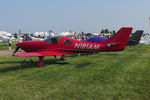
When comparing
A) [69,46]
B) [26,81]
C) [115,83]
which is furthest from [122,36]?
[26,81]

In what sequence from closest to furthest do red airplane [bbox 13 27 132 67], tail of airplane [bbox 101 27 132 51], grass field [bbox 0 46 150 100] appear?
grass field [bbox 0 46 150 100], tail of airplane [bbox 101 27 132 51], red airplane [bbox 13 27 132 67]

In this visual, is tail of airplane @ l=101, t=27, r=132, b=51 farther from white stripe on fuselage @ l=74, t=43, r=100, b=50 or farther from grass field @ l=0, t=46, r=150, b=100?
grass field @ l=0, t=46, r=150, b=100

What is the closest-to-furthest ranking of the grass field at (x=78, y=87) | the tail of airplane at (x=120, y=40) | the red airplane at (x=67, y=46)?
1. the grass field at (x=78, y=87)
2. the tail of airplane at (x=120, y=40)
3. the red airplane at (x=67, y=46)

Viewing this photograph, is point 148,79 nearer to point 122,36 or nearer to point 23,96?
point 122,36

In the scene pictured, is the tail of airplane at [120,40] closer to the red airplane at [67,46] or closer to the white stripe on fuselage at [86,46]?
the red airplane at [67,46]

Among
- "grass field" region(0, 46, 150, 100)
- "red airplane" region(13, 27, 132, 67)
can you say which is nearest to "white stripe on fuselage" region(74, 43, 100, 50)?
"red airplane" region(13, 27, 132, 67)

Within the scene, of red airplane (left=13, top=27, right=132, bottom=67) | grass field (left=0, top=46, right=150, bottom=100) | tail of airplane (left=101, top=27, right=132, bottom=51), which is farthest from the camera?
red airplane (left=13, top=27, right=132, bottom=67)

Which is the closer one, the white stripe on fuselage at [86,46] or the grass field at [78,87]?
the grass field at [78,87]

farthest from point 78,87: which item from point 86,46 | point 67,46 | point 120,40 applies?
point 120,40

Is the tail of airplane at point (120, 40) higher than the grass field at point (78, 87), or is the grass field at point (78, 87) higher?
the tail of airplane at point (120, 40)

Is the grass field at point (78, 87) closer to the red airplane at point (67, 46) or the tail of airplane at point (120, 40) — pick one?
the tail of airplane at point (120, 40)

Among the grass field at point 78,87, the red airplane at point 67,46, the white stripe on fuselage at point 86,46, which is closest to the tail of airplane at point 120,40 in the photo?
the red airplane at point 67,46

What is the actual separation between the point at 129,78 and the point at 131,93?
1.72m

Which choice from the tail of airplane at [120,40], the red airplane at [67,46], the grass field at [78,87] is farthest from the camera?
the red airplane at [67,46]
